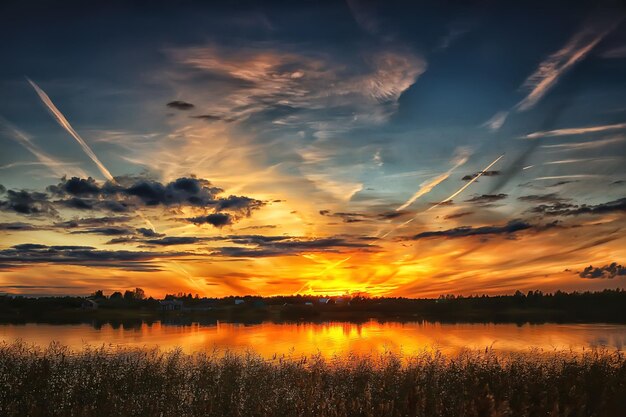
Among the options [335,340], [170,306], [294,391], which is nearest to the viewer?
[294,391]

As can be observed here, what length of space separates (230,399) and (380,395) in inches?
224

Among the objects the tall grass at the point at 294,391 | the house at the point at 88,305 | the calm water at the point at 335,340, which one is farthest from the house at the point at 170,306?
the tall grass at the point at 294,391

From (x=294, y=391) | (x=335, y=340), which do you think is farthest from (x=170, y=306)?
(x=294, y=391)

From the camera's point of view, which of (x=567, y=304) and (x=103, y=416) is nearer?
(x=103, y=416)

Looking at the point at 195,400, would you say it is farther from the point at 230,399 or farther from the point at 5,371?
the point at 5,371

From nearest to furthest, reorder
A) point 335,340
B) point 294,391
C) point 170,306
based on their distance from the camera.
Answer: point 294,391 < point 335,340 < point 170,306

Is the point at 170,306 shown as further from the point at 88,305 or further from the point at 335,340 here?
the point at 335,340

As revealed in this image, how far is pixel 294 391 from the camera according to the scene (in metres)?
20.9

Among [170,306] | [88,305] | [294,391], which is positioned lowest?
[294,391]

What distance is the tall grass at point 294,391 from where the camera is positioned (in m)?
15.5

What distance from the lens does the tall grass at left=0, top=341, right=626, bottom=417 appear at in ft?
50.7

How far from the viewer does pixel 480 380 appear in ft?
75.0

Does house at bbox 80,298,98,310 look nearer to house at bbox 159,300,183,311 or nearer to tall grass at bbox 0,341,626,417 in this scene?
house at bbox 159,300,183,311

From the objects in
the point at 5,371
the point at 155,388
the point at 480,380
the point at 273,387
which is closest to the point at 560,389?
the point at 480,380
